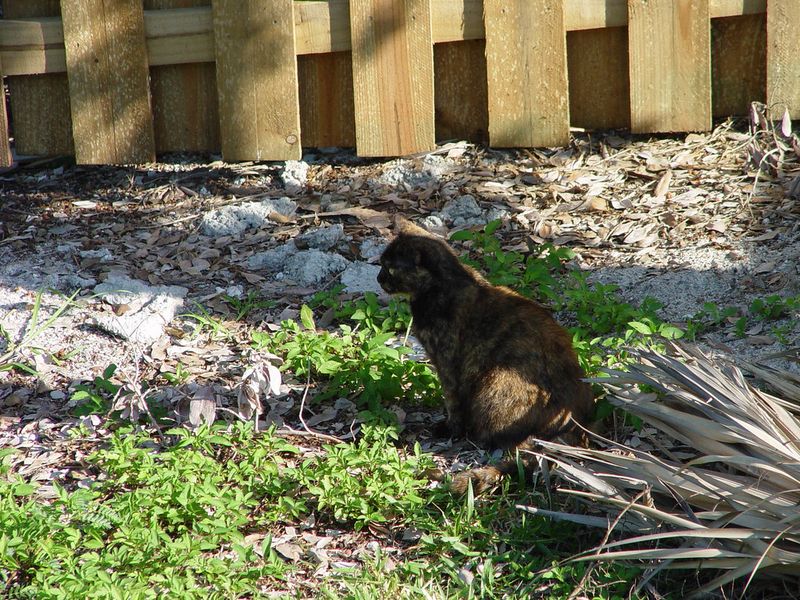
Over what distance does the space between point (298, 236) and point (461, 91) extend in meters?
1.73

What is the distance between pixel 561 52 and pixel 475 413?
130 inches

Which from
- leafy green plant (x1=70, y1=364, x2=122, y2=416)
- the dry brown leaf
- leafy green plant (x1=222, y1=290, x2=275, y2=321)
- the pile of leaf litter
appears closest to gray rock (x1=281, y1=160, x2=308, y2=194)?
the pile of leaf litter

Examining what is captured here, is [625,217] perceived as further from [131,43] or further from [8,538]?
[8,538]

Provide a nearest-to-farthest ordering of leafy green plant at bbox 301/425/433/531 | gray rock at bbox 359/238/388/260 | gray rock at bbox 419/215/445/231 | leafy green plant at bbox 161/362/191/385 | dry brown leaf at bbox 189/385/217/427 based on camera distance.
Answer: leafy green plant at bbox 301/425/433/531, dry brown leaf at bbox 189/385/217/427, leafy green plant at bbox 161/362/191/385, gray rock at bbox 359/238/388/260, gray rock at bbox 419/215/445/231

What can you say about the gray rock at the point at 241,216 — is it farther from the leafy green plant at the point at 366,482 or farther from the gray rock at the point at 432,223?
the leafy green plant at the point at 366,482

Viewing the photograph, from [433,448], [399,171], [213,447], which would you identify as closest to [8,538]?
[213,447]

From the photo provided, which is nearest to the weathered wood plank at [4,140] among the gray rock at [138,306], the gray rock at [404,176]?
the gray rock at [138,306]

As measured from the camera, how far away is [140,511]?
4.02 m

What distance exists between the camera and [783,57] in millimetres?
6695

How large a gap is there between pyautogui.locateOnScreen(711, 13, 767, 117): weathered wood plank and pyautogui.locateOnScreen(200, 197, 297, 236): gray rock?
328 centimetres

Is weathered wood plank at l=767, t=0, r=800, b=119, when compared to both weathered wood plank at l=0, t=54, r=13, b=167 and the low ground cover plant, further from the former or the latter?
weathered wood plank at l=0, t=54, r=13, b=167

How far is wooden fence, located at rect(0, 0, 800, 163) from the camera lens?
6.76 metres

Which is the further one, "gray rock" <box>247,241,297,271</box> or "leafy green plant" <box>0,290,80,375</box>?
"gray rock" <box>247,241,297,271</box>

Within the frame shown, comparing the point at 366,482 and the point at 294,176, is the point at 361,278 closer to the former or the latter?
the point at 294,176
